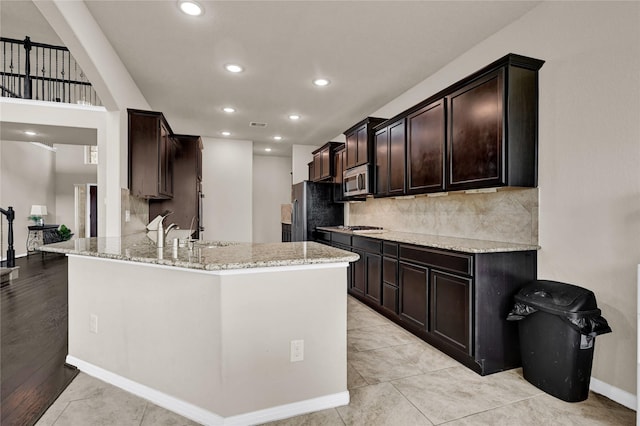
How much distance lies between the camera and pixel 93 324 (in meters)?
2.21

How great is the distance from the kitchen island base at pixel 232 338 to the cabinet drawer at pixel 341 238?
2.46 m

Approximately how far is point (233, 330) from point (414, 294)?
1846mm

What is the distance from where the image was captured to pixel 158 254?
1.84m

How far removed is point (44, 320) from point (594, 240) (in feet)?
15.9

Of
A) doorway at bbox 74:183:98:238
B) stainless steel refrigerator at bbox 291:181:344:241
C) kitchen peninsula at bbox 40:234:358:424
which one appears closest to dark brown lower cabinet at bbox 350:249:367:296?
stainless steel refrigerator at bbox 291:181:344:241

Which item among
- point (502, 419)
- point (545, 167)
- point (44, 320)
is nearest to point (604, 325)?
point (502, 419)

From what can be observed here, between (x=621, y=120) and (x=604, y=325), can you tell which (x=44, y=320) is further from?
(x=621, y=120)

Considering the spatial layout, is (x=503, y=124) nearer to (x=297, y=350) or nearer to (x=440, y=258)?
(x=440, y=258)

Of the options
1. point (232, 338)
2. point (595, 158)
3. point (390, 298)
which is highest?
point (595, 158)

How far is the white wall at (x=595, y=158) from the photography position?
1875mm

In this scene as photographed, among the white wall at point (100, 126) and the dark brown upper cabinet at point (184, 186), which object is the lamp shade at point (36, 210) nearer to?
the white wall at point (100, 126)

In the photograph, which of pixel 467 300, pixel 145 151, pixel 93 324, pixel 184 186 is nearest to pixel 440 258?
pixel 467 300

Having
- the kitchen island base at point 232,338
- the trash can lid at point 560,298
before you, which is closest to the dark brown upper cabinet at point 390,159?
the trash can lid at point 560,298

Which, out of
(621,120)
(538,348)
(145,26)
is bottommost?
(538,348)
